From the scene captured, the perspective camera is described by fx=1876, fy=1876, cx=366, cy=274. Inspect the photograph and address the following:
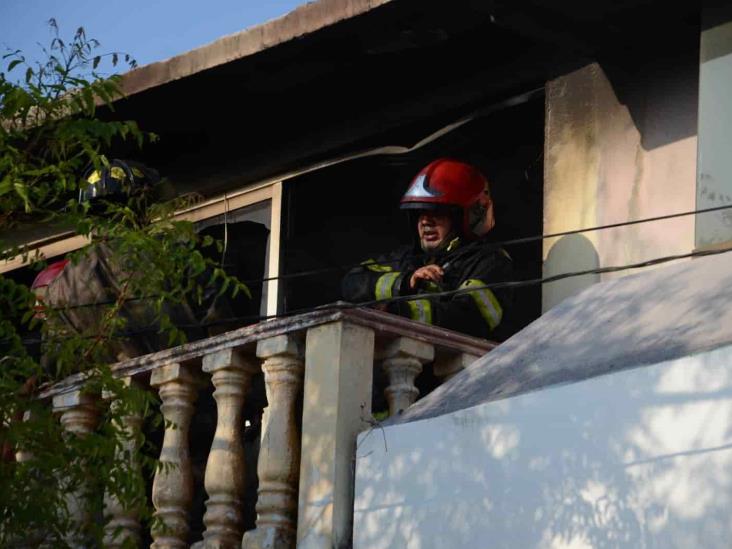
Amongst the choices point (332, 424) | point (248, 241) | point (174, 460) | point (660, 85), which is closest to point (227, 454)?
point (174, 460)

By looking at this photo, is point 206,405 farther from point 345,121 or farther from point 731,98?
point 731,98

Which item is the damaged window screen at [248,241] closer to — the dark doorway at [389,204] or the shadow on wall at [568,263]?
the dark doorway at [389,204]

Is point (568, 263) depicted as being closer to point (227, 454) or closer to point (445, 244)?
point (445, 244)

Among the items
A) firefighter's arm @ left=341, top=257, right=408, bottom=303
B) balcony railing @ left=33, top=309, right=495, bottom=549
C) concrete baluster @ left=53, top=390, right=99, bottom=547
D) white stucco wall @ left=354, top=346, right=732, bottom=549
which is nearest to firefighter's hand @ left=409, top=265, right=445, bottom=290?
firefighter's arm @ left=341, top=257, right=408, bottom=303

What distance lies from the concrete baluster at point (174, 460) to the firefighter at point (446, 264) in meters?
1.14

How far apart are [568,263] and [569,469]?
2.64 m

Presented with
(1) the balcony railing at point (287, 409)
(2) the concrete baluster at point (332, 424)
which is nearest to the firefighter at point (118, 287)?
(1) the balcony railing at point (287, 409)

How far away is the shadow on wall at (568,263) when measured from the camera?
8.74 m

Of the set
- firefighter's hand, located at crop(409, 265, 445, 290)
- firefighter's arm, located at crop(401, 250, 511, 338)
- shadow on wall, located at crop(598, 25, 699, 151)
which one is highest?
shadow on wall, located at crop(598, 25, 699, 151)

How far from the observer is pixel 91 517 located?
7.60 meters

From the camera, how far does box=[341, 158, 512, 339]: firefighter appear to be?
8.60 meters

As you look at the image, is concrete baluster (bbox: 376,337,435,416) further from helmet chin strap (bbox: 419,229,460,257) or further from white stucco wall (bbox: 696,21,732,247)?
helmet chin strap (bbox: 419,229,460,257)

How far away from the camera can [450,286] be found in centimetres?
880

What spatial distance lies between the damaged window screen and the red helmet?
60.5 inches
